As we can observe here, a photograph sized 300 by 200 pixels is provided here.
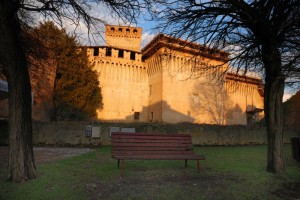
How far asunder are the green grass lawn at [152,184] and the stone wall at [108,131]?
6.79 metres

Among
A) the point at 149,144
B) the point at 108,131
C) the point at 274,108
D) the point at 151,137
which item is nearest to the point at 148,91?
the point at 108,131

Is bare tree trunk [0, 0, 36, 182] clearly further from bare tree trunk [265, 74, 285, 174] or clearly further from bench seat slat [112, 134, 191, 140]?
bare tree trunk [265, 74, 285, 174]

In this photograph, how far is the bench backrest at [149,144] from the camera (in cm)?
704

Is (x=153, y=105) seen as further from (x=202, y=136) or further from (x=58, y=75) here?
(x=202, y=136)

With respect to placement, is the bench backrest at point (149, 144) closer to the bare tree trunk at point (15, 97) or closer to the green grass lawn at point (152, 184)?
the green grass lawn at point (152, 184)

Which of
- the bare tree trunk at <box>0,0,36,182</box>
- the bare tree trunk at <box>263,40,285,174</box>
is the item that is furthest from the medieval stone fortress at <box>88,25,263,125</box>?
the bare tree trunk at <box>0,0,36,182</box>

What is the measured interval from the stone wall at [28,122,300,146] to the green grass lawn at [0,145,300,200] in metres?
6.79

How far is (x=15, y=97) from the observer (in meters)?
5.48

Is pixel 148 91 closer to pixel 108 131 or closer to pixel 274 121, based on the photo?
pixel 108 131

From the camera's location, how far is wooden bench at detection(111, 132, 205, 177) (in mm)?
6905

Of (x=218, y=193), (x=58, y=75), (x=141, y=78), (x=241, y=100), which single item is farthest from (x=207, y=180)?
(x=241, y=100)

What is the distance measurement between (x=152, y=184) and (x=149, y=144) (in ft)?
6.40

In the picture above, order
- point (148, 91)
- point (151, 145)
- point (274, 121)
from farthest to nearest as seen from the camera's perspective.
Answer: point (148, 91) < point (151, 145) < point (274, 121)

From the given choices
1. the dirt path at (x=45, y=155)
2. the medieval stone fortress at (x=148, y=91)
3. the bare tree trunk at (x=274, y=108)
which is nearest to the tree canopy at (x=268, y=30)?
the bare tree trunk at (x=274, y=108)
